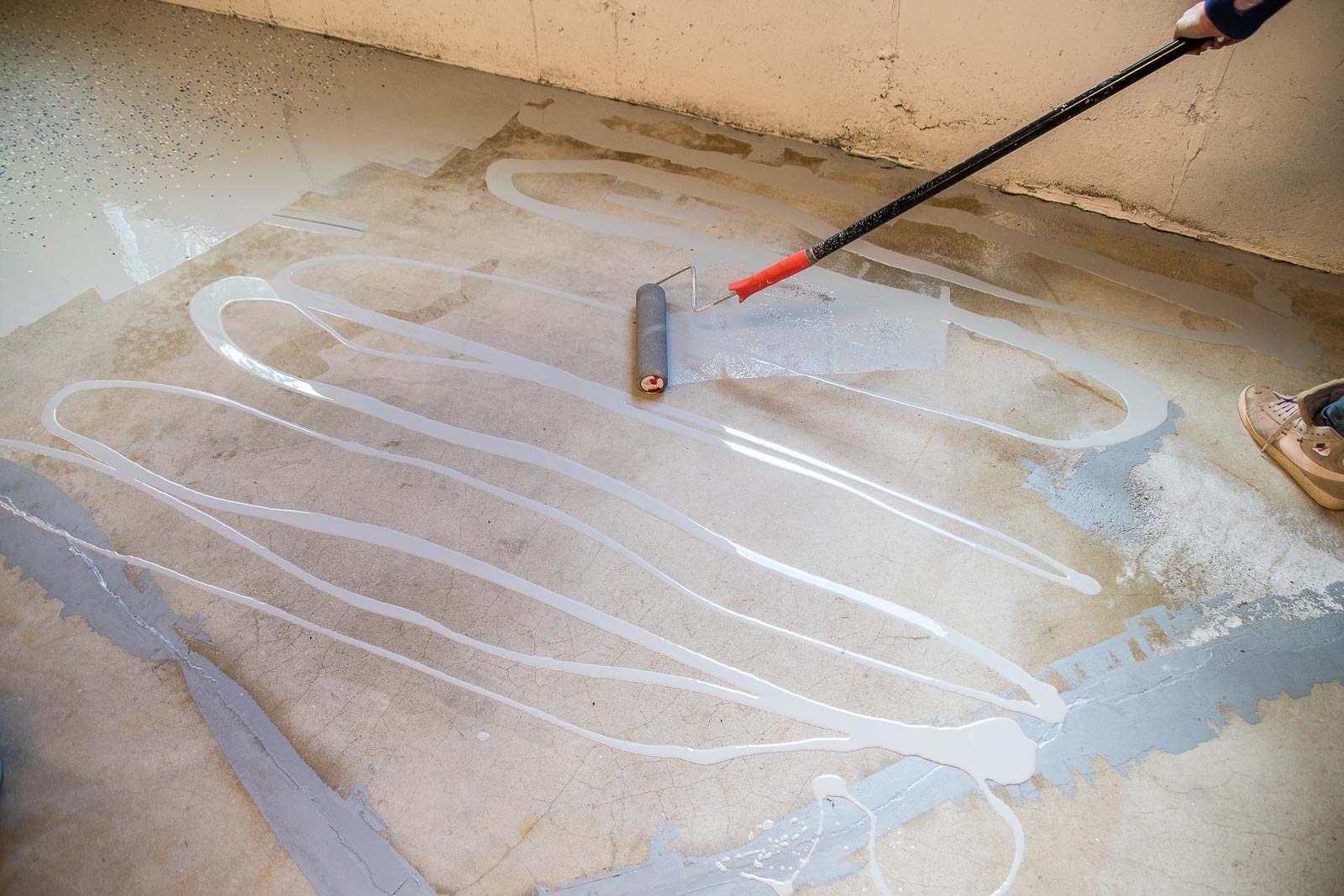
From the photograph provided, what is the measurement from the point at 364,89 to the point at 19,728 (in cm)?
253

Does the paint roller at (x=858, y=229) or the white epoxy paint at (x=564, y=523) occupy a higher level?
the paint roller at (x=858, y=229)

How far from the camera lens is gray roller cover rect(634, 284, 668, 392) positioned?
7.14ft

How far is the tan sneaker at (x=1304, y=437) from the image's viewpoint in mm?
1976

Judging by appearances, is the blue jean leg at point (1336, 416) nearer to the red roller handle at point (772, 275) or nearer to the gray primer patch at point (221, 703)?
the red roller handle at point (772, 275)

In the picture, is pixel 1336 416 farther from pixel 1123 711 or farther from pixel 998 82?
pixel 998 82

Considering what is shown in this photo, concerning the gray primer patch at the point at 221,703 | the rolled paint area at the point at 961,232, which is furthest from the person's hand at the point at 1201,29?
the gray primer patch at the point at 221,703

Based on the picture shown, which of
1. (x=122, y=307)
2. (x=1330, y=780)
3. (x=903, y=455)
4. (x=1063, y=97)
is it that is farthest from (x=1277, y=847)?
(x=122, y=307)

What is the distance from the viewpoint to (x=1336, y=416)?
1.98 meters

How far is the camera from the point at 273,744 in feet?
5.39

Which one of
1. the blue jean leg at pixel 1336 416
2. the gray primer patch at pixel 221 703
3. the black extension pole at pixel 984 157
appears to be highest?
the black extension pole at pixel 984 157

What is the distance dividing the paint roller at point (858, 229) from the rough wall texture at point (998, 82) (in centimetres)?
30

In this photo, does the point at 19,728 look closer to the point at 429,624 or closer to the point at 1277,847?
the point at 429,624

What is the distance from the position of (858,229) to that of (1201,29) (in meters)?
0.86

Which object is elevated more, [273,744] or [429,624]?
[429,624]
